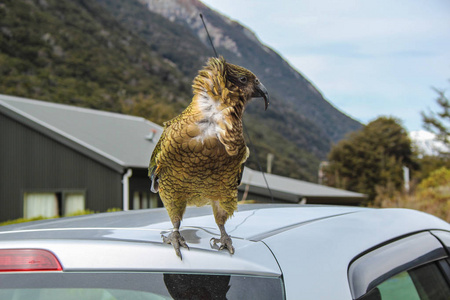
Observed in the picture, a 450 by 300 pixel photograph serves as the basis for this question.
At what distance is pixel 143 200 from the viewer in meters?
17.2

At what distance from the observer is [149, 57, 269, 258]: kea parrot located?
4.87 feet

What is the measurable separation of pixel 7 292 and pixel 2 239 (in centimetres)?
25

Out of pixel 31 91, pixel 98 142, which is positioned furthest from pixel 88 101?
pixel 98 142

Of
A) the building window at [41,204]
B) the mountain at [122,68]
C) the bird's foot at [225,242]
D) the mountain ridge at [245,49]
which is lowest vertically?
the building window at [41,204]

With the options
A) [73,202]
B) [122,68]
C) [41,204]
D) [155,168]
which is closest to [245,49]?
[73,202]

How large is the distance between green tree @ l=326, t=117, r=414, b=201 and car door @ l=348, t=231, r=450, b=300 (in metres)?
35.1

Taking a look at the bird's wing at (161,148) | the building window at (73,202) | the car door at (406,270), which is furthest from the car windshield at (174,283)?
the building window at (73,202)

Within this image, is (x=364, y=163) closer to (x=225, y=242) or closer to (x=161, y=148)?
(x=161, y=148)

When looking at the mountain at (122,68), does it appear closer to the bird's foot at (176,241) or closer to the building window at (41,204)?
the building window at (41,204)

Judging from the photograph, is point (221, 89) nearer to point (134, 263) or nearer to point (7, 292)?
point (134, 263)

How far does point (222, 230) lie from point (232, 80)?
52cm

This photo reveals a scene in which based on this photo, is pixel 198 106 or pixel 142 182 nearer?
pixel 198 106

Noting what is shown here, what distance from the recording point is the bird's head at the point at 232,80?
1559mm

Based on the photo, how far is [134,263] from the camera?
1.23 m
